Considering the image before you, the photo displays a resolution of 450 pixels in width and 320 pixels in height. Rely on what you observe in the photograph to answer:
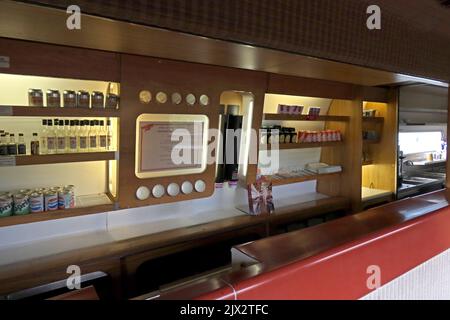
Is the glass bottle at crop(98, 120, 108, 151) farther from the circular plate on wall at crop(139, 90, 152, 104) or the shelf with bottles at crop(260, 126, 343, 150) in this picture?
the shelf with bottles at crop(260, 126, 343, 150)

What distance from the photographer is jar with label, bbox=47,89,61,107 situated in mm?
1572

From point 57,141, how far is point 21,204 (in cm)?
39

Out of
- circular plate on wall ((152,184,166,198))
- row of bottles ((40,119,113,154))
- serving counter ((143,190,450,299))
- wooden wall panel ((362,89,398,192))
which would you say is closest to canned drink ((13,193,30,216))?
row of bottles ((40,119,113,154))

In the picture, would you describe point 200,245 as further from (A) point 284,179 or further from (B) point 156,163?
(A) point 284,179

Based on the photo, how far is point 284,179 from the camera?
2584 millimetres

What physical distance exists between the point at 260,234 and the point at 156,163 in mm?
1034

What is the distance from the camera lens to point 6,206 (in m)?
1.51

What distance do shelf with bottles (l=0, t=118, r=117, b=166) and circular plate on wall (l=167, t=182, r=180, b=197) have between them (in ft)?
1.46

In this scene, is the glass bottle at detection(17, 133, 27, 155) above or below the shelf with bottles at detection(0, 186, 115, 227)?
above

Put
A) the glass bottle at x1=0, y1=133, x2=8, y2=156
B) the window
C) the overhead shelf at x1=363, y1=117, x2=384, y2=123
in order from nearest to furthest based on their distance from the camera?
the glass bottle at x1=0, y1=133, x2=8, y2=156, the overhead shelf at x1=363, y1=117, x2=384, y2=123, the window

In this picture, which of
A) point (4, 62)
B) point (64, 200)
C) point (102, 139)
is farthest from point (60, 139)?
point (4, 62)

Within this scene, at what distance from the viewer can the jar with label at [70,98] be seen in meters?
1.61

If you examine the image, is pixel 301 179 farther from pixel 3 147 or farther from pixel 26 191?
pixel 3 147

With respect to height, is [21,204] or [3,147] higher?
[3,147]
